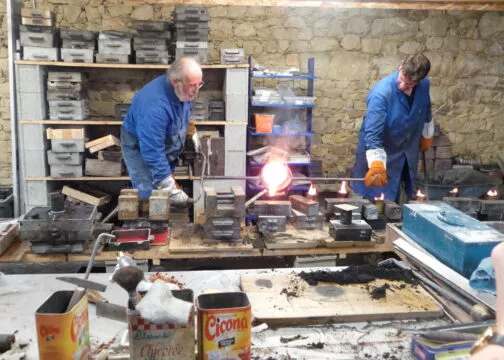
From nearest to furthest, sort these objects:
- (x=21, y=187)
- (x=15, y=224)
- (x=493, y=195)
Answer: (x=15, y=224), (x=493, y=195), (x=21, y=187)

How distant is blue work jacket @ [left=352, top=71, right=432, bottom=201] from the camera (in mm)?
4543

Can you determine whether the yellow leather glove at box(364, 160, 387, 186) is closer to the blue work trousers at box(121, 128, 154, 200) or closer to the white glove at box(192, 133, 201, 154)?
the white glove at box(192, 133, 201, 154)

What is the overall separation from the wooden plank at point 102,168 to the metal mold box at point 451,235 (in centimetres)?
381

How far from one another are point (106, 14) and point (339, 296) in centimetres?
497

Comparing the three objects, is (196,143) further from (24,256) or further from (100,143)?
(24,256)

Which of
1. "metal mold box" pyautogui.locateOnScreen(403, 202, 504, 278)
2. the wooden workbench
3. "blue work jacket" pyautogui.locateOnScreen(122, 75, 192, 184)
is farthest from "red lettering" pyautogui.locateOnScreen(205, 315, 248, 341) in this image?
"blue work jacket" pyautogui.locateOnScreen(122, 75, 192, 184)

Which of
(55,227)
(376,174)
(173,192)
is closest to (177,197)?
(173,192)

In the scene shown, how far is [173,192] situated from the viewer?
4.02 m

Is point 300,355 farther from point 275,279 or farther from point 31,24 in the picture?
point 31,24

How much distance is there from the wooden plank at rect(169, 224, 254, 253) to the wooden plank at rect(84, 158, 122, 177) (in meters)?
2.16

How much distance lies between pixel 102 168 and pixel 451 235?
433cm

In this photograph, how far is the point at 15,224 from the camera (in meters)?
3.53

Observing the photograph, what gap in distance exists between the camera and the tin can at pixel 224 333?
1.46 metres

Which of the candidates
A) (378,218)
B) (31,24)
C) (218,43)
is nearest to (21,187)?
(31,24)
